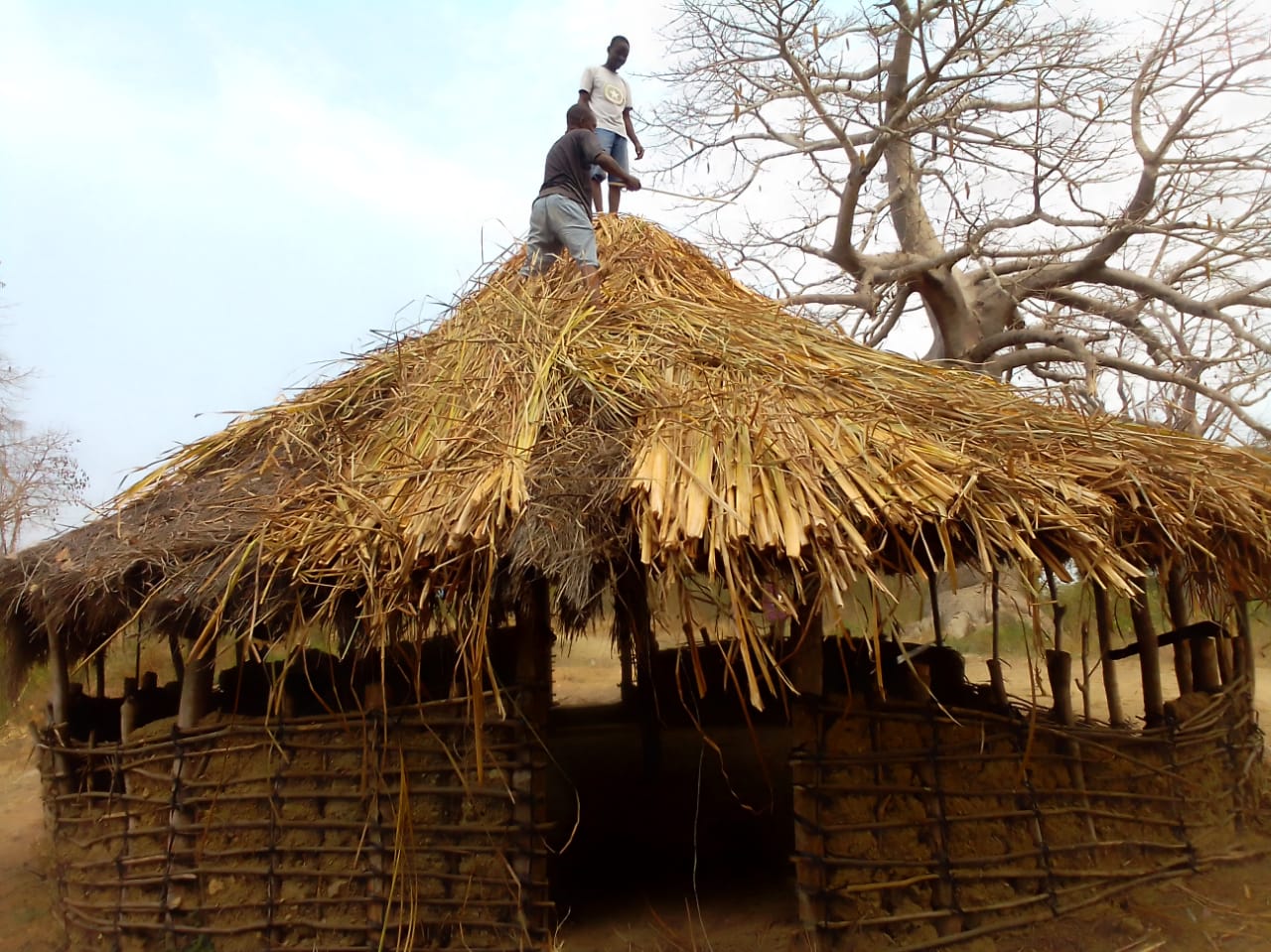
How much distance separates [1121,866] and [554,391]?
3249 mm

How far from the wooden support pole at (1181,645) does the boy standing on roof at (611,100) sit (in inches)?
169

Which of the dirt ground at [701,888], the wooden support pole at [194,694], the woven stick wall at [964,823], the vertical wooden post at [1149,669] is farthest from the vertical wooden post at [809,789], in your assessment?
the wooden support pole at [194,694]

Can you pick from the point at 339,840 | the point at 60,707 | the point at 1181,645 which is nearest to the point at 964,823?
the point at 1181,645

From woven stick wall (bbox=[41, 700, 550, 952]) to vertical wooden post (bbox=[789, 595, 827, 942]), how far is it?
1034 millimetres

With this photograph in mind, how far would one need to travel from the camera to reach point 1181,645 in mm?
5414

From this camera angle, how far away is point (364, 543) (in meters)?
3.67

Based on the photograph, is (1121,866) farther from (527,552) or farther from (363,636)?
(363,636)

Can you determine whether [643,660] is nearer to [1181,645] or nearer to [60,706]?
[1181,645]

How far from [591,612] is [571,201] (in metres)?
2.44

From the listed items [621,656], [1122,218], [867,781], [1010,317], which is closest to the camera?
[867,781]

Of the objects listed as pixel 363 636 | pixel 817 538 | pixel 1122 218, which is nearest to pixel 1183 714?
pixel 817 538

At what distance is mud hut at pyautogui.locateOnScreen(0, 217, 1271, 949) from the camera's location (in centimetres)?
351

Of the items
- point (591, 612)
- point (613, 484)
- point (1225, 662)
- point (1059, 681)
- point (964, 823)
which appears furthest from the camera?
point (1225, 662)

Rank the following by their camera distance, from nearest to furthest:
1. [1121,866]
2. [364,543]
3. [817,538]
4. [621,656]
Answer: [817,538]
[364,543]
[1121,866]
[621,656]
